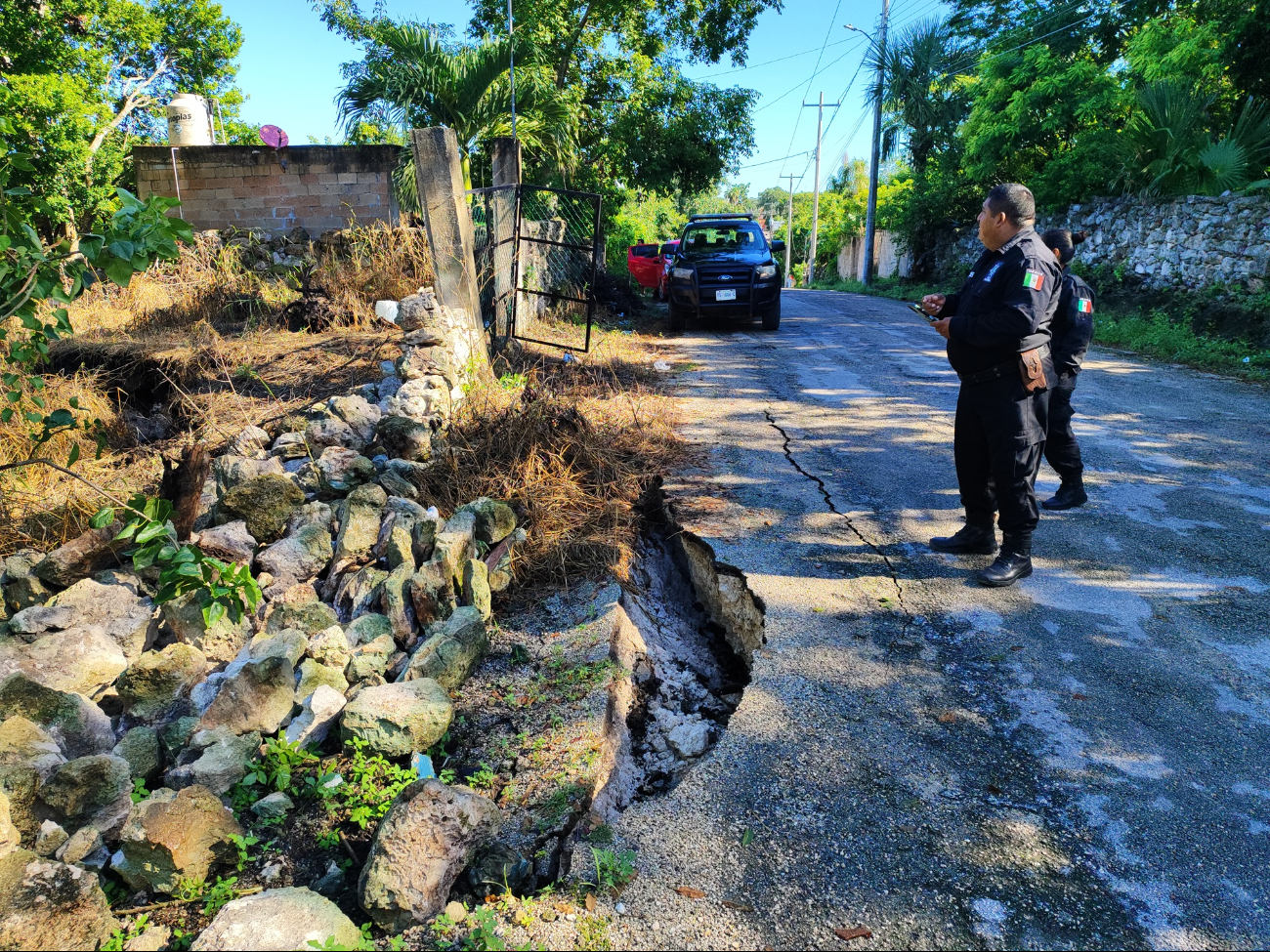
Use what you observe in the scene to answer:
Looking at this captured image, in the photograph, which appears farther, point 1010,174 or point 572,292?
point 1010,174

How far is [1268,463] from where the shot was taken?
17.1 feet

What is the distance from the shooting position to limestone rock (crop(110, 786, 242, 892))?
2.09 meters

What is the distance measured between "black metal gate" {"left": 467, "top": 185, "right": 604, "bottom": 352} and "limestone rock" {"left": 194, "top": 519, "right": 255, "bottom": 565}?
3896 millimetres

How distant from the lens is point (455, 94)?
1054cm

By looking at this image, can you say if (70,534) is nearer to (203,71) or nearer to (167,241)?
(167,241)

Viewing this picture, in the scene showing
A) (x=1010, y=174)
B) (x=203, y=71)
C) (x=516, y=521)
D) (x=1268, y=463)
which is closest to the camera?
(x=516, y=521)

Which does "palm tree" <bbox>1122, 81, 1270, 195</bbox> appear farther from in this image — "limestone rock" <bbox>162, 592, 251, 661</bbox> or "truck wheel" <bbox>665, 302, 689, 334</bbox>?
"limestone rock" <bbox>162, 592, 251, 661</bbox>

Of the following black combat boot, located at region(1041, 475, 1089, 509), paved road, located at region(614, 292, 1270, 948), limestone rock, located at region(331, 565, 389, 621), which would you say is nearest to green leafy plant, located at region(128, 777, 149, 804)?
limestone rock, located at region(331, 565, 389, 621)

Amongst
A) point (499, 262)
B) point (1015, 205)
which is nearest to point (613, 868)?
point (1015, 205)

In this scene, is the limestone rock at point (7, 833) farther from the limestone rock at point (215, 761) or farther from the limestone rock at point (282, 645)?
the limestone rock at point (282, 645)

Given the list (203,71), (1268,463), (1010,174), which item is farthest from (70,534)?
(203,71)

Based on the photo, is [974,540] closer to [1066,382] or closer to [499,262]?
[1066,382]

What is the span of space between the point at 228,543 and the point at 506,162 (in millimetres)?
5691

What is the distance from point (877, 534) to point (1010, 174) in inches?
621
